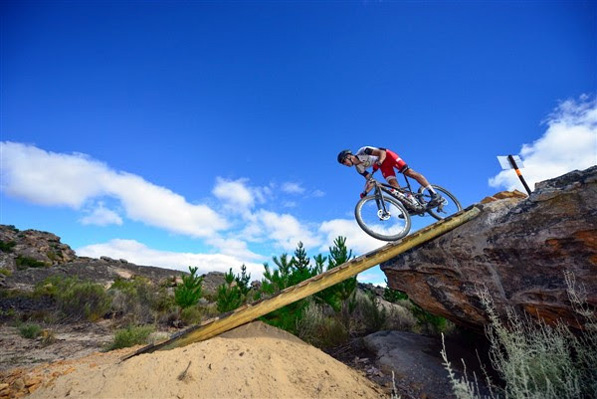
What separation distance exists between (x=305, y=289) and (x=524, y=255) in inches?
133

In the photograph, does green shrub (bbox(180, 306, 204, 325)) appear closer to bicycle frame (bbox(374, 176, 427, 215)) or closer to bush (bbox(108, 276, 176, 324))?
bush (bbox(108, 276, 176, 324))

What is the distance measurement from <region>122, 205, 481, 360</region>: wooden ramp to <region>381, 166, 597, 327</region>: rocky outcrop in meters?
0.23

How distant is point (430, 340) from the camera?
7.13 metres

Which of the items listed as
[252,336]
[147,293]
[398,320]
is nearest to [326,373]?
[252,336]

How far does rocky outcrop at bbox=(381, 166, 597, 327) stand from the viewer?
416 cm

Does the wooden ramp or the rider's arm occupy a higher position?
the rider's arm

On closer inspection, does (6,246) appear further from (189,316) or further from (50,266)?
(189,316)

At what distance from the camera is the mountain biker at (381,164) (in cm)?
732

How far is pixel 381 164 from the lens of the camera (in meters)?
7.69

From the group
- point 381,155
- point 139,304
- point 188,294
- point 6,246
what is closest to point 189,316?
point 188,294

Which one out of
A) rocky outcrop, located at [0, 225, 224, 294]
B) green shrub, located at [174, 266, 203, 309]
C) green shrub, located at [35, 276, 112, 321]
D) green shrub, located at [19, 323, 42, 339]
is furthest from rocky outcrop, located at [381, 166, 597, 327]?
rocky outcrop, located at [0, 225, 224, 294]

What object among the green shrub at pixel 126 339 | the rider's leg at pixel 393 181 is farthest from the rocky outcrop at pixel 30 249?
the rider's leg at pixel 393 181

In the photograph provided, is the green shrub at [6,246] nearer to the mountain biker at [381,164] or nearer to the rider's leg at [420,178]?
the mountain biker at [381,164]

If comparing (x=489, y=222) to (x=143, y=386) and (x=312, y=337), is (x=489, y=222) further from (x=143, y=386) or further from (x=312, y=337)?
(x=143, y=386)
